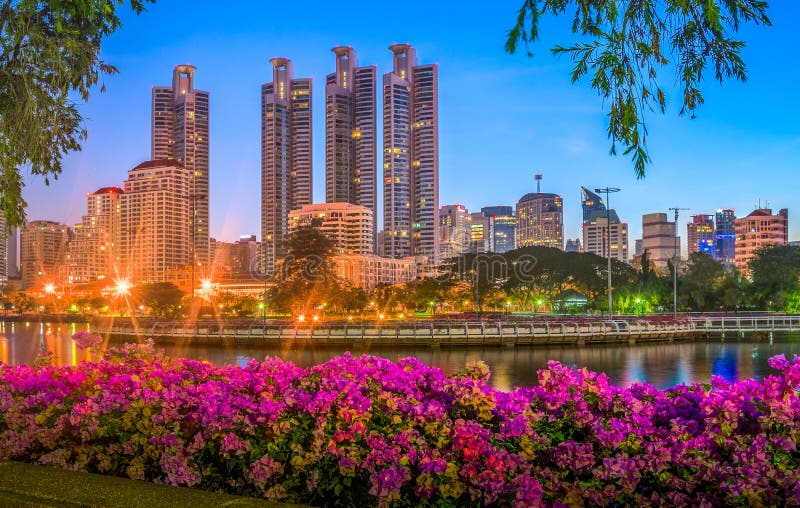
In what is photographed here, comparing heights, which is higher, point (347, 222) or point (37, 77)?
point (347, 222)

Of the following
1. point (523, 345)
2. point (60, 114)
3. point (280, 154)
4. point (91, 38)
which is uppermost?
point (280, 154)

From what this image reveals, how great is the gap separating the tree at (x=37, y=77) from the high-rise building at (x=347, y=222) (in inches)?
6320

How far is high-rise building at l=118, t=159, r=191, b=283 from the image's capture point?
189 meters

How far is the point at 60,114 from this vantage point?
30.6 feet

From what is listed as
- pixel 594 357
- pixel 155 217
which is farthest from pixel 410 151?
pixel 594 357

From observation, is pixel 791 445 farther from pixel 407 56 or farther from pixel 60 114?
pixel 407 56

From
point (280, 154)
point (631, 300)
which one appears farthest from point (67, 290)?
point (631, 300)

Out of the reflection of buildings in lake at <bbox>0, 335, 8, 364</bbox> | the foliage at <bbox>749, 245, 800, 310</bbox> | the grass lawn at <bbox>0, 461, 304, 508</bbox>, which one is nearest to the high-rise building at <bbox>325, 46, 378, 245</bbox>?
the foliage at <bbox>749, 245, 800, 310</bbox>

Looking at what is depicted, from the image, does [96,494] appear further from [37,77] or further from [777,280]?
[777,280]

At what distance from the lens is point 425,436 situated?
5824 millimetres

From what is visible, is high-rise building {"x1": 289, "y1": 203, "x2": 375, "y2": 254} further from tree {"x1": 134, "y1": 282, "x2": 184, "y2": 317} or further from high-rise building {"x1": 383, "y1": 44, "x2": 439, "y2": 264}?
tree {"x1": 134, "y1": 282, "x2": 184, "y2": 317}

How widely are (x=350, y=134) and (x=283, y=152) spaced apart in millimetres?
19722

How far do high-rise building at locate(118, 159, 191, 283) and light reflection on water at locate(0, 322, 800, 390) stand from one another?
14472 centimetres

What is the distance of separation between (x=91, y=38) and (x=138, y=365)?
15.4ft
